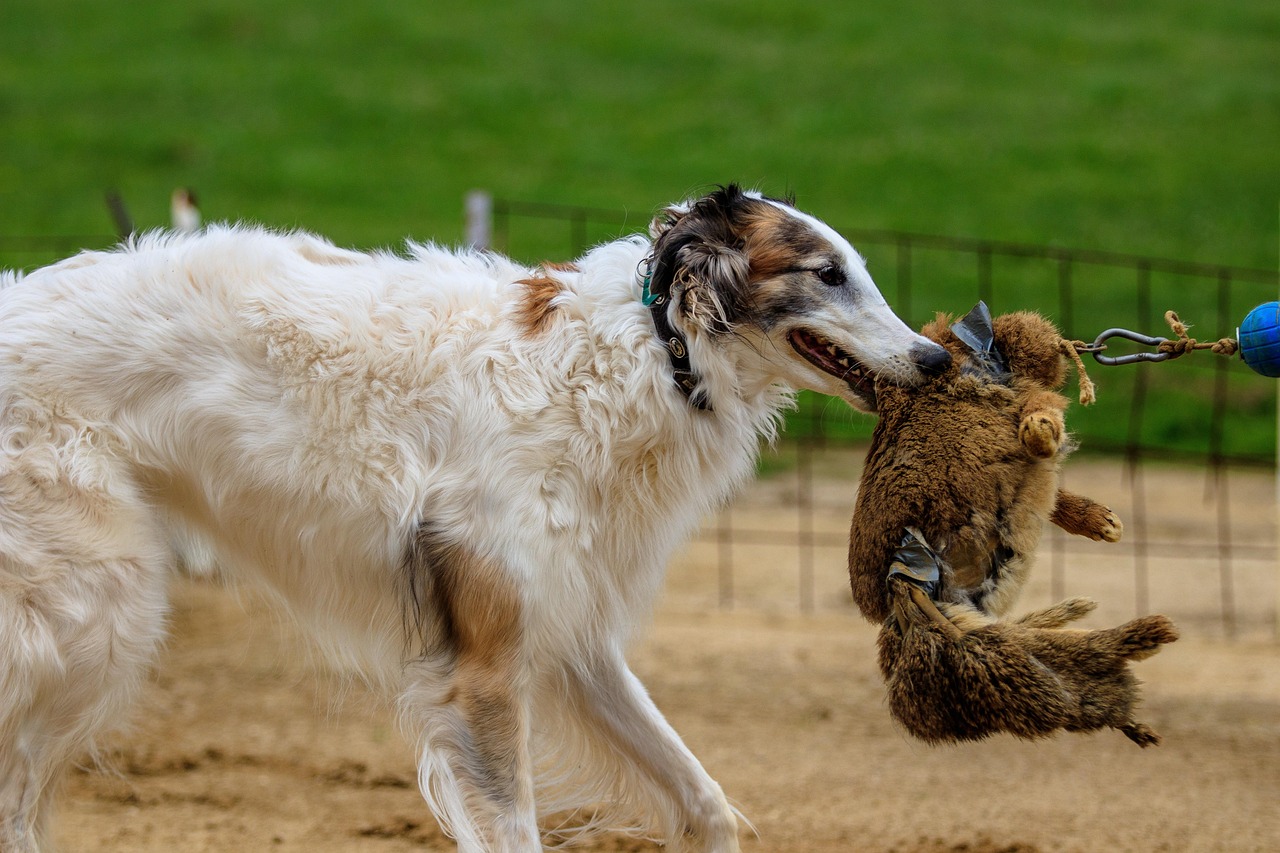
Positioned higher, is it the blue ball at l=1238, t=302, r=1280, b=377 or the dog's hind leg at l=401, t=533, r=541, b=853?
the blue ball at l=1238, t=302, r=1280, b=377

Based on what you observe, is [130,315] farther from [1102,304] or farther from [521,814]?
[1102,304]

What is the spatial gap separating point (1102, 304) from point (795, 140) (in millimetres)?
6342

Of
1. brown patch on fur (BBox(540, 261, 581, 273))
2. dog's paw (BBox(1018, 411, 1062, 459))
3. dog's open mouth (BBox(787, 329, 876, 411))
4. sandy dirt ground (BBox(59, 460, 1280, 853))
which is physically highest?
brown patch on fur (BBox(540, 261, 581, 273))

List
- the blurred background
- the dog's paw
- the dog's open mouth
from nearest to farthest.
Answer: the dog's paw, the dog's open mouth, the blurred background

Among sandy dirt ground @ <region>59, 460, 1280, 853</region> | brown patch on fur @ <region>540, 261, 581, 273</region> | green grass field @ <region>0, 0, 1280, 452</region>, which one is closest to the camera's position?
brown patch on fur @ <region>540, 261, 581, 273</region>

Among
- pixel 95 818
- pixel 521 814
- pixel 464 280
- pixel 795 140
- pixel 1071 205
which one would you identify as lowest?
pixel 95 818

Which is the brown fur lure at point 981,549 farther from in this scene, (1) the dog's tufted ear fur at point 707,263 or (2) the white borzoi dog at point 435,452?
(1) the dog's tufted ear fur at point 707,263

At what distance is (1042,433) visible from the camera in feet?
10.4

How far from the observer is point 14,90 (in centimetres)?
1998

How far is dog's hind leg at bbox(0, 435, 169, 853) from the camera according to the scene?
12.0 ft

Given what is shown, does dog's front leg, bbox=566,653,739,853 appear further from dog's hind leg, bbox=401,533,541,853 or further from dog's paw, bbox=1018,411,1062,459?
dog's paw, bbox=1018,411,1062,459

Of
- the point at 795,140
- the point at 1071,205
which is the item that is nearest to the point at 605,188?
the point at 795,140

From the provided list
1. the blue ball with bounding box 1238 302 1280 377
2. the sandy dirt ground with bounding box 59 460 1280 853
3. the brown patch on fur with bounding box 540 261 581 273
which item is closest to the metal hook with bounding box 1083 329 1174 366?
the blue ball with bounding box 1238 302 1280 377

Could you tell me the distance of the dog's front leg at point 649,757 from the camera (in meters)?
3.93
